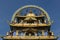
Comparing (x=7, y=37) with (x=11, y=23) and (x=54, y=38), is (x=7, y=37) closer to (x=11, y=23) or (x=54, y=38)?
(x=11, y=23)

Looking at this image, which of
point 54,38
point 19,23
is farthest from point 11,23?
point 54,38

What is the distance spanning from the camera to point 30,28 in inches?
1903

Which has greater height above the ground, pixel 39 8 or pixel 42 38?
pixel 39 8

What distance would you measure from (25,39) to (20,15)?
15.8ft

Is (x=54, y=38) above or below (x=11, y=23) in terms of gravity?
below

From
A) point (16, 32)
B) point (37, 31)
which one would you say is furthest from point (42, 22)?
point (16, 32)

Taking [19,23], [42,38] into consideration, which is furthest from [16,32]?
[42,38]

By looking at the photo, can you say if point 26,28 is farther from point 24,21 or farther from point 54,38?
point 54,38

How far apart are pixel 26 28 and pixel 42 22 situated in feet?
10.3

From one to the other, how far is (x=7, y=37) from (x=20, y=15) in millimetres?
4802

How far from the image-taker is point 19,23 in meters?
48.5

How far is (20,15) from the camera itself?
4922 centimetres

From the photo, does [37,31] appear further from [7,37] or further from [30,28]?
[7,37]

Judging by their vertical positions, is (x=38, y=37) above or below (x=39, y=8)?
below
